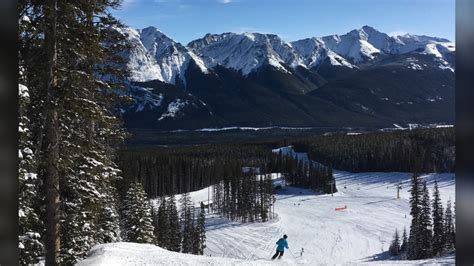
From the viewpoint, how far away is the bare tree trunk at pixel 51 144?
37.9 ft

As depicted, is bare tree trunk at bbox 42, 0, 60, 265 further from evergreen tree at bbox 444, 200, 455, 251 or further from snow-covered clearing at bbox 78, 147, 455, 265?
evergreen tree at bbox 444, 200, 455, 251

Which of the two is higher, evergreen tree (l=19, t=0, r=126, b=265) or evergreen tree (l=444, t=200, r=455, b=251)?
evergreen tree (l=19, t=0, r=126, b=265)

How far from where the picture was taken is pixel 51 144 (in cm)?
1204

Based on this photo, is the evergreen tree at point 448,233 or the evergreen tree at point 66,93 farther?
the evergreen tree at point 448,233

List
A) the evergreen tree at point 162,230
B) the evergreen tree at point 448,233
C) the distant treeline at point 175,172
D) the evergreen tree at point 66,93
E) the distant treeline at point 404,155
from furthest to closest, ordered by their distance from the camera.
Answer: the distant treeline at point 404,155, the distant treeline at point 175,172, the evergreen tree at point 162,230, the evergreen tree at point 448,233, the evergreen tree at point 66,93

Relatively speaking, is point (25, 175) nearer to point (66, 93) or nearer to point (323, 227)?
point (66, 93)

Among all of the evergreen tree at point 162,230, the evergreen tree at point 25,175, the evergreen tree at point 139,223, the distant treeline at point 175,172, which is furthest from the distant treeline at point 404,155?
the evergreen tree at point 25,175

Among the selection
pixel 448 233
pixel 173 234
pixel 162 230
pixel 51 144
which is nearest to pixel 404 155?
pixel 448 233

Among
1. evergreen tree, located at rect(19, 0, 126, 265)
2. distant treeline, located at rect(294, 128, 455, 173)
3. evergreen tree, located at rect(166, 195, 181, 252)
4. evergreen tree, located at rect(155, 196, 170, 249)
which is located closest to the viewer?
evergreen tree, located at rect(19, 0, 126, 265)

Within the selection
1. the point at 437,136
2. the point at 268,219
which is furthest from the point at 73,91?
the point at 437,136

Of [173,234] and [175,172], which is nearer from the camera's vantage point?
[173,234]

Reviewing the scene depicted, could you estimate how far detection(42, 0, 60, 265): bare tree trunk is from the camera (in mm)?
11555

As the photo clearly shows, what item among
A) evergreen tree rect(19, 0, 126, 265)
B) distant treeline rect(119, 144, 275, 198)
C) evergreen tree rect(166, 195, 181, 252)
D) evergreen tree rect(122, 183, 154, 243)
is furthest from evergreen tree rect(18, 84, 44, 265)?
distant treeline rect(119, 144, 275, 198)

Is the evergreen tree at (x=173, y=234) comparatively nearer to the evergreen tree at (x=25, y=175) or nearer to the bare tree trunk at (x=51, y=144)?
the evergreen tree at (x=25, y=175)
